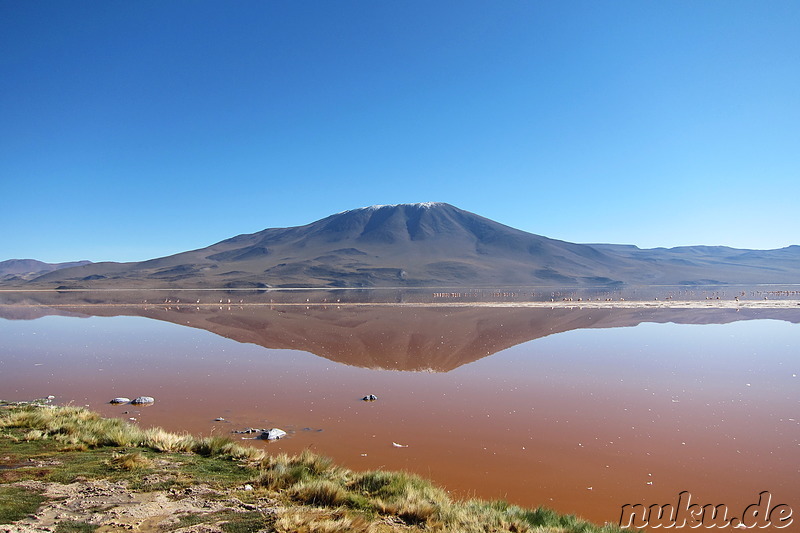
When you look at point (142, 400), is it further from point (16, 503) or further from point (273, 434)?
point (16, 503)

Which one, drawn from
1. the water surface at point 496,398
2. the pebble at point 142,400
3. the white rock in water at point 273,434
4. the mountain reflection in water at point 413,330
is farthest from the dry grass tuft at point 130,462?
the mountain reflection in water at point 413,330

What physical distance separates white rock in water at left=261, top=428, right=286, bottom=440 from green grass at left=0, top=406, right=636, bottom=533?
1497mm

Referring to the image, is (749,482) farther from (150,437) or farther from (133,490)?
(150,437)

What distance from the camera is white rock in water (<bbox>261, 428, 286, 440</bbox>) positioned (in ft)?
30.1

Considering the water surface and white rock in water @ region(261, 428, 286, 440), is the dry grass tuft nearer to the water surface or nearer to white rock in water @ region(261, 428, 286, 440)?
the water surface

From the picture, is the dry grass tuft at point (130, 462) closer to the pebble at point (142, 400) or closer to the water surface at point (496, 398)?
the water surface at point (496, 398)

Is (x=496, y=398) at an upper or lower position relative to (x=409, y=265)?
lower

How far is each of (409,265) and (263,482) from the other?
135 meters

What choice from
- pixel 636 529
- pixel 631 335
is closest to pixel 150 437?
pixel 636 529

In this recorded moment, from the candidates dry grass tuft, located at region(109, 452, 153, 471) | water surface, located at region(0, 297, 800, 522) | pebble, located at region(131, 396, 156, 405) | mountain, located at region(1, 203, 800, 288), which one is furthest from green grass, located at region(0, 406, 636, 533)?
mountain, located at region(1, 203, 800, 288)

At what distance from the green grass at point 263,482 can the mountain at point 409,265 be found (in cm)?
9582

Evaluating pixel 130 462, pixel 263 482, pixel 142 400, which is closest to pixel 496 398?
pixel 263 482

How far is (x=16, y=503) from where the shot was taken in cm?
501

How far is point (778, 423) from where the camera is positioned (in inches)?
394
